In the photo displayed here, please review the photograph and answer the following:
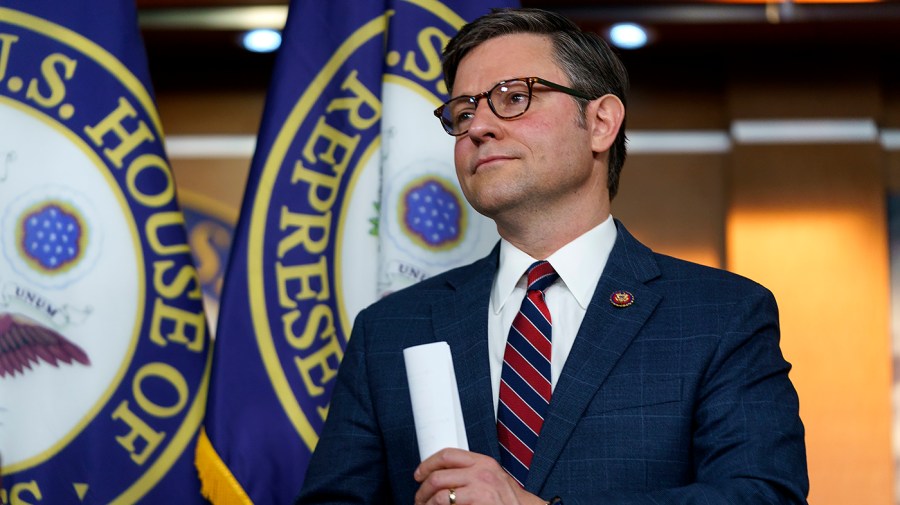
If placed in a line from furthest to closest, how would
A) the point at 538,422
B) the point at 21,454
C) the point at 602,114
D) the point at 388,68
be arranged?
the point at 388,68 → the point at 21,454 → the point at 602,114 → the point at 538,422

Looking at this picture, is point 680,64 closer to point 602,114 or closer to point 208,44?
point 208,44

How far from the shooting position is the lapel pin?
1.80m

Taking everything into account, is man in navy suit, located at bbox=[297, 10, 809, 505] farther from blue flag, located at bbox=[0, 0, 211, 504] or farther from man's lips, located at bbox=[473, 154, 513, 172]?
blue flag, located at bbox=[0, 0, 211, 504]

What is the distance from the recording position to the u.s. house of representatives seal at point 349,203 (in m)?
2.44

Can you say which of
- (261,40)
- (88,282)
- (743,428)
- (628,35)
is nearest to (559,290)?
(743,428)

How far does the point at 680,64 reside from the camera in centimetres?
382

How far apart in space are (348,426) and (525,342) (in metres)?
0.32

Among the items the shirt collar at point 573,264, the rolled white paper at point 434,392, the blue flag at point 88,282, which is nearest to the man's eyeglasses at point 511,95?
the shirt collar at point 573,264

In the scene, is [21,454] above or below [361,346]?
below

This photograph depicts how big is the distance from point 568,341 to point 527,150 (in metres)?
0.33

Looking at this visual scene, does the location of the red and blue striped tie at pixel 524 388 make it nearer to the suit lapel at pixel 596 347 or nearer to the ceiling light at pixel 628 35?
the suit lapel at pixel 596 347

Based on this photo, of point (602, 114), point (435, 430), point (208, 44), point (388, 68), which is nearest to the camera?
point (435, 430)

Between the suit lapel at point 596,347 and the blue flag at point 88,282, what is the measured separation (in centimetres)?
101

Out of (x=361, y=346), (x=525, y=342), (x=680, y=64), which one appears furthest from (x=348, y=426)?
(x=680, y=64)
